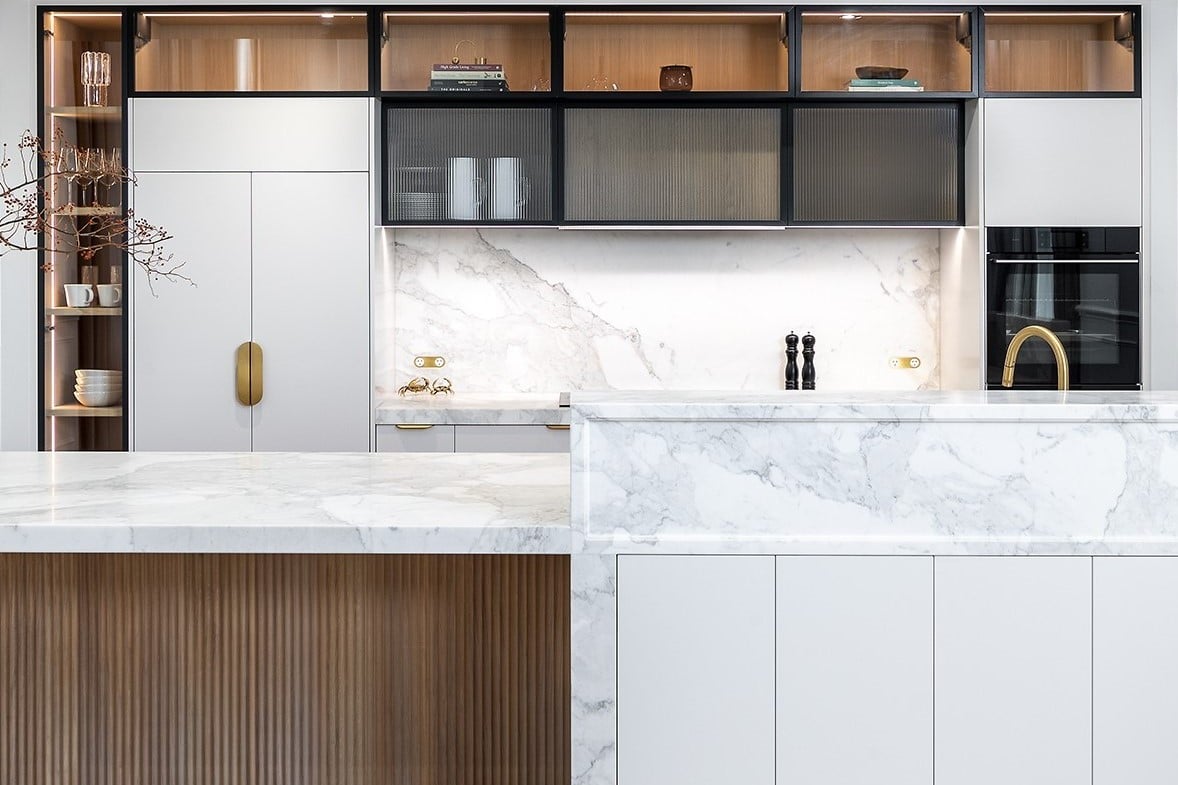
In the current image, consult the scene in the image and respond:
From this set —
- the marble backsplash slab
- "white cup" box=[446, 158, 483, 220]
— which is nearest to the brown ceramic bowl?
the marble backsplash slab

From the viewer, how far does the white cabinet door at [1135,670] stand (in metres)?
1.61

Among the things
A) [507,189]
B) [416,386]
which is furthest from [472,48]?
[416,386]

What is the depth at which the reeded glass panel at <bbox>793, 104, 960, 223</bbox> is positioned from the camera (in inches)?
152

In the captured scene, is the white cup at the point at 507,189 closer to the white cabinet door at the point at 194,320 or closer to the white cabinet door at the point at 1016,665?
the white cabinet door at the point at 194,320

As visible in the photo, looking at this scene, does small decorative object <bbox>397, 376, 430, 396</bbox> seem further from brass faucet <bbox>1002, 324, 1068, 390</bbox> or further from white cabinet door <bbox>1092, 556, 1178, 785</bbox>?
white cabinet door <bbox>1092, 556, 1178, 785</bbox>

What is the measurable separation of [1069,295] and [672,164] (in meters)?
1.54

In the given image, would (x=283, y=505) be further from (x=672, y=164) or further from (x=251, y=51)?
(x=251, y=51)

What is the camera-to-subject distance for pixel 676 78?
153 inches

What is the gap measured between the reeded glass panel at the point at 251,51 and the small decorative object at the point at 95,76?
162mm

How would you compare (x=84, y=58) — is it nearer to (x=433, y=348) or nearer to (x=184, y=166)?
(x=184, y=166)

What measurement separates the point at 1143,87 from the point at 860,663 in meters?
3.08

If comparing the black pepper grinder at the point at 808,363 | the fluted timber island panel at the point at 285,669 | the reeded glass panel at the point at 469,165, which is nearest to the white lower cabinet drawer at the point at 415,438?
the reeded glass panel at the point at 469,165

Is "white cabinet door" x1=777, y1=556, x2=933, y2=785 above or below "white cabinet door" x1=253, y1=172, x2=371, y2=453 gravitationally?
below

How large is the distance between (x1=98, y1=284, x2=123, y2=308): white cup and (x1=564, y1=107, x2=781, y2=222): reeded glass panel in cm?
174
